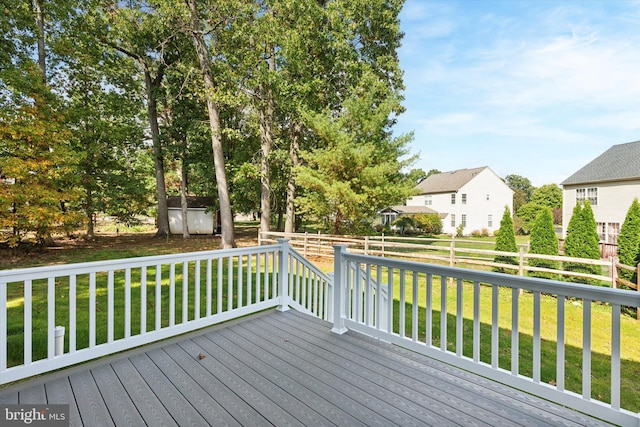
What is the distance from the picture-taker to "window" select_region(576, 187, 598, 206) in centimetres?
1598

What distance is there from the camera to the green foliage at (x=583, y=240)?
28.8 feet

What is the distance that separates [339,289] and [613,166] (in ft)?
63.9

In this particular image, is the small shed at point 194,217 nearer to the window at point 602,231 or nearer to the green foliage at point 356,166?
the green foliage at point 356,166

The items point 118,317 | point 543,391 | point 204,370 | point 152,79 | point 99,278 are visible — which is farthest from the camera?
point 152,79

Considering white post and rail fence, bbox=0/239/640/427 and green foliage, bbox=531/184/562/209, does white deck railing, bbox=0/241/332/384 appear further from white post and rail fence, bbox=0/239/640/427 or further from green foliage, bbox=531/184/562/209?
green foliage, bbox=531/184/562/209

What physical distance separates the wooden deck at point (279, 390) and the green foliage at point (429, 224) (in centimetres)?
2405

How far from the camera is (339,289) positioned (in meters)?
3.23

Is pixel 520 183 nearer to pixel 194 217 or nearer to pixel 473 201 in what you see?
pixel 473 201

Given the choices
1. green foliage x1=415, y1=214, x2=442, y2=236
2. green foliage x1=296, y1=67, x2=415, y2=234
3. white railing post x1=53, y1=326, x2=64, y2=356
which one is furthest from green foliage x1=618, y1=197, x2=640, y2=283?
green foliage x1=415, y1=214, x2=442, y2=236

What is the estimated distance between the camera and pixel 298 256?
3971 mm

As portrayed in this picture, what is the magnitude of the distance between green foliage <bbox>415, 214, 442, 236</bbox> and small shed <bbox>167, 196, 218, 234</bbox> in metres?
16.5

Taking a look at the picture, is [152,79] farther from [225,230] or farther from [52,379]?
[52,379]

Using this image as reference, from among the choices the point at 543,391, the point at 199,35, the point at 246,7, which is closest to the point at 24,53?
the point at 199,35

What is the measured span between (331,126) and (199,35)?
19.1ft
